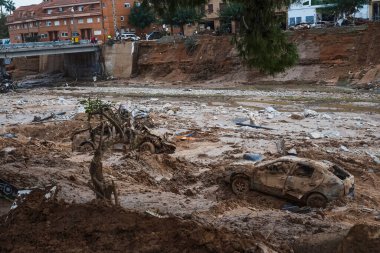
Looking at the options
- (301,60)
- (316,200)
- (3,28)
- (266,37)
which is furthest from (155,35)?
(266,37)

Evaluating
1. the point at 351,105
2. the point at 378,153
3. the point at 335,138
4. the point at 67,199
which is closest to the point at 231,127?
the point at 335,138

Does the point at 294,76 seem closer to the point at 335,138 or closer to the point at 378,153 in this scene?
the point at 335,138

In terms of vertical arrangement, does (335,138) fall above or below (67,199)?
below

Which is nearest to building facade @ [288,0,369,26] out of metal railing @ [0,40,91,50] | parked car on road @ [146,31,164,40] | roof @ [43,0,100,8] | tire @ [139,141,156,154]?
parked car on road @ [146,31,164,40]

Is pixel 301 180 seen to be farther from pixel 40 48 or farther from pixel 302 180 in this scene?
pixel 40 48

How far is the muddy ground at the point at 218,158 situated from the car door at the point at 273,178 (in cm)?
25

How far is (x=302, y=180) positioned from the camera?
513 inches

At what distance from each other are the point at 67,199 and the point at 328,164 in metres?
6.56

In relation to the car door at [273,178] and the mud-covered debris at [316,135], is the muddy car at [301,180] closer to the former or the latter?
the car door at [273,178]

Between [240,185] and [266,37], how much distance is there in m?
5.69

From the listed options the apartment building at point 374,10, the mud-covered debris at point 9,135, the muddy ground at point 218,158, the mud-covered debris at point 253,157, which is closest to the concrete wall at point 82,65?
the muddy ground at point 218,158

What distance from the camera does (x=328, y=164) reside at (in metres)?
13.3

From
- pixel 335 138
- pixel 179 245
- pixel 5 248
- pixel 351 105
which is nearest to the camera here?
pixel 179 245

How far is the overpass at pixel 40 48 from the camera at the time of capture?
5931 cm
